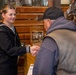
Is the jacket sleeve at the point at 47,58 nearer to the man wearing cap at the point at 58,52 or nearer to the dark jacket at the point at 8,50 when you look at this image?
the man wearing cap at the point at 58,52

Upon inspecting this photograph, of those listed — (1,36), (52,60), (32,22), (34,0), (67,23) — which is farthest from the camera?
(34,0)

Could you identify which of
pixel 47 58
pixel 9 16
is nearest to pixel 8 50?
pixel 9 16

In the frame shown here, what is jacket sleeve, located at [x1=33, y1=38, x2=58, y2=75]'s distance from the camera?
71.2 inches

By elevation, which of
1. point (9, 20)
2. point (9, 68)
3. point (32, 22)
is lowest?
point (9, 68)

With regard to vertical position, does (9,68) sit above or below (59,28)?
below

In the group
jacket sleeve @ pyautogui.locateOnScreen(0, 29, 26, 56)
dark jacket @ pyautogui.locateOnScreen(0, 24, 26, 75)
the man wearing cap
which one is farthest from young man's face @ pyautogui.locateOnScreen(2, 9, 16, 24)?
the man wearing cap

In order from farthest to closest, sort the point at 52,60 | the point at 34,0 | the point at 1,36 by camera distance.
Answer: the point at 34,0, the point at 1,36, the point at 52,60

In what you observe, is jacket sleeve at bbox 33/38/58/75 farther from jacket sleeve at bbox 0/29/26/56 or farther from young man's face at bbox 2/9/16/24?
young man's face at bbox 2/9/16/24

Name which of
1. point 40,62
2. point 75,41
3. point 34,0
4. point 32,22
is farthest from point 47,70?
point 34,0

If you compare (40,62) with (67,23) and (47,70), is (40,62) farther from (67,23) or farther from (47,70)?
(67,23)

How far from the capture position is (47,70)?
1840mm

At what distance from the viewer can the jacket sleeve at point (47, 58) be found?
181cm

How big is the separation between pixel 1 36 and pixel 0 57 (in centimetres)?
27

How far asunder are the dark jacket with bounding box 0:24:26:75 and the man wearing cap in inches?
35.4
